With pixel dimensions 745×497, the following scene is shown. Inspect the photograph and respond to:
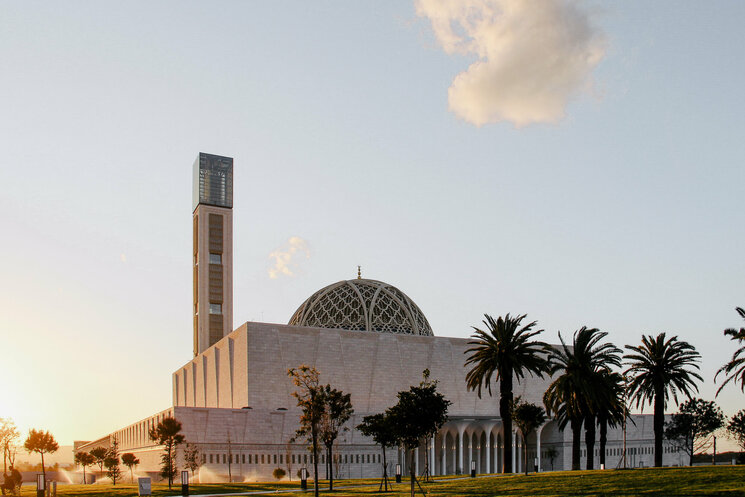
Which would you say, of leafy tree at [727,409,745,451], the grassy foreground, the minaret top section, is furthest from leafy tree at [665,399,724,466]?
the minaret top section

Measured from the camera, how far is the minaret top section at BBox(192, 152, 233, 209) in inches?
4338

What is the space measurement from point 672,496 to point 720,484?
298 cm

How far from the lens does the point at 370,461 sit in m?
70.8

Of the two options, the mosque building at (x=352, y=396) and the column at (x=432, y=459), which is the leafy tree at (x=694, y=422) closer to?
the mosque building at (x=352, y=396)

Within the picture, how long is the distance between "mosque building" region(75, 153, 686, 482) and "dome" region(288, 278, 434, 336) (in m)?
0.12

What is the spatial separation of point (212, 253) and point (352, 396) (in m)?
39.9

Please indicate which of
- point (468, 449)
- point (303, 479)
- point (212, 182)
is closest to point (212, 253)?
point (212, 182)

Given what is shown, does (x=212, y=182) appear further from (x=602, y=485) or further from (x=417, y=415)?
(x=602, y=485)

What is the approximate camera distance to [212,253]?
10912 centimetres

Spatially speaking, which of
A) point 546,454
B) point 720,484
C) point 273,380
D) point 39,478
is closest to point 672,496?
point 720,484

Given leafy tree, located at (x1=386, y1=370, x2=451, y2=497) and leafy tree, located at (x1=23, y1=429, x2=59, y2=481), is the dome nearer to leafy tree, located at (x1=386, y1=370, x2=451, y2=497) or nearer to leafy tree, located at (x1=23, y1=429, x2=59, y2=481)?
leafy tree, located at (x1=23, y1=429, x2=59, y2=481)

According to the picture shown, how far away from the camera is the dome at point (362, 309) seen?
83.8 metres

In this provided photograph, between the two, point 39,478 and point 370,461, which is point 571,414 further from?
point 39,478

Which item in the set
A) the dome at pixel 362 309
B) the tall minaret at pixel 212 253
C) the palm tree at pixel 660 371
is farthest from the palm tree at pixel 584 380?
the tall minaret at pixel 212 253
